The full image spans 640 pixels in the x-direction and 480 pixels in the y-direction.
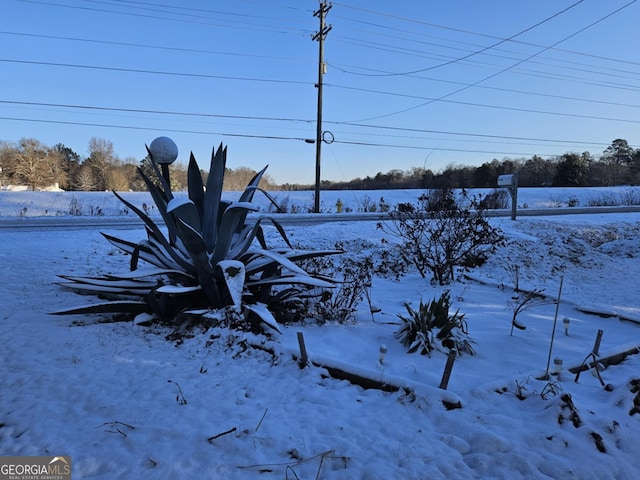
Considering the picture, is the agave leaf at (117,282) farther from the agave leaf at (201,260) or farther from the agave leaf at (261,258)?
the agave leaf at (261,258)

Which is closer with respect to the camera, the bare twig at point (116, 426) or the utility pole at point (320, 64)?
the bare twig at point (116, 426)

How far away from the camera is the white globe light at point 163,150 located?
12.9 ft

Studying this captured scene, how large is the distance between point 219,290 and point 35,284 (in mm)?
2704

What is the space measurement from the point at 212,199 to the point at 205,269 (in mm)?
814

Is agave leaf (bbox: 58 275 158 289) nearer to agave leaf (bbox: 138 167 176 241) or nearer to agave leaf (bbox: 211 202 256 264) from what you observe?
agave leaf (bbox: 138 167 176 241)

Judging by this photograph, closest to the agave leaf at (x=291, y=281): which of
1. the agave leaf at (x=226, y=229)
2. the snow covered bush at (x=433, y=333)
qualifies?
the agave leaf at (x=226, y=229)

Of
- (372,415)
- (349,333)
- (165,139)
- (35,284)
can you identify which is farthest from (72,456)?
(35,284)

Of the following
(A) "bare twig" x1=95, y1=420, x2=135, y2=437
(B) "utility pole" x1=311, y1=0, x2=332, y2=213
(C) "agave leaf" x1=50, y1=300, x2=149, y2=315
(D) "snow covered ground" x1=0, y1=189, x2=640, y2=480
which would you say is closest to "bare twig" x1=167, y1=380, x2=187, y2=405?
(D) "snow covered ground" x1=0, y1=189, x2=640, y2=480

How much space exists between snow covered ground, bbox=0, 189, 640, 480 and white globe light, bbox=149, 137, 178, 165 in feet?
5.65

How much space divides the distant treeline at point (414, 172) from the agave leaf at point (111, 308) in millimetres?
32556

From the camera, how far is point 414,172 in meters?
48.7

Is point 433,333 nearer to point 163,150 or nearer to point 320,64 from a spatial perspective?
point 163,150

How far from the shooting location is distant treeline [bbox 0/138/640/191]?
1555 inches

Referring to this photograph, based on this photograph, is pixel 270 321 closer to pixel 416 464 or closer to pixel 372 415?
pixel 372 415
